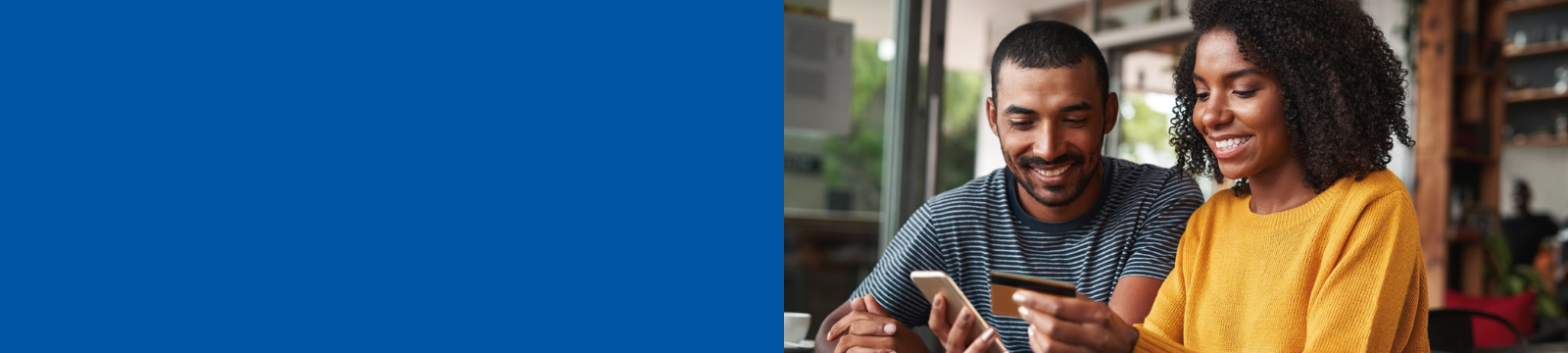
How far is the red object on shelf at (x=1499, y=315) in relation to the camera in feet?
10.6

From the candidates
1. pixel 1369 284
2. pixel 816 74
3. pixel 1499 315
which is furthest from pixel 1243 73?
pixel 1499 315

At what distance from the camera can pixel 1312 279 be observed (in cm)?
104

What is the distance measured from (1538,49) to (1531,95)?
0.40 metres

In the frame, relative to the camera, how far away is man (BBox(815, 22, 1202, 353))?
4.41 ft

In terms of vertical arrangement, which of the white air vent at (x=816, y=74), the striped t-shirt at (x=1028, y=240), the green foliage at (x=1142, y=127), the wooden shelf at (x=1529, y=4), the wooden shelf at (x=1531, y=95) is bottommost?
the striped t-shirt at (x=1028, y=240)

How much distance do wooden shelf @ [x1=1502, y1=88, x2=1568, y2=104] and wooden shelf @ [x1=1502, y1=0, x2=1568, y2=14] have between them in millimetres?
590

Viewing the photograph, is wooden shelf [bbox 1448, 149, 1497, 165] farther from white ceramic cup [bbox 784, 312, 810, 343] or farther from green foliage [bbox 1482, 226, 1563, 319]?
white ceramic cup [bbox 784, 312, 810, 343]

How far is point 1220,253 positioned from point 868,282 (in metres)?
0.59

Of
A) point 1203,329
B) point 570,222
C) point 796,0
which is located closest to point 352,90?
point 570,222

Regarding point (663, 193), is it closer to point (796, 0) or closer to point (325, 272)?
point (325, 272)

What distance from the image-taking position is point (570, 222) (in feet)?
3.03

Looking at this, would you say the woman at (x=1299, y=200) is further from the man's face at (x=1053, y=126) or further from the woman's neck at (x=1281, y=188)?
the man's face at (x=1053, y=126)

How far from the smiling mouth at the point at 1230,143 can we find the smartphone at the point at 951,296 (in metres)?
0.30

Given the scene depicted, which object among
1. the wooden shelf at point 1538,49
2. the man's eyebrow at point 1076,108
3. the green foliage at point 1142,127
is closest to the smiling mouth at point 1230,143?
the man's eyebrow at point 1076,108
